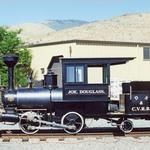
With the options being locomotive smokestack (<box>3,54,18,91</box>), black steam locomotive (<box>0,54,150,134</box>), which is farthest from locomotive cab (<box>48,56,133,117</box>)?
locomotive smokestack (<box>3,54,18,91</box>)

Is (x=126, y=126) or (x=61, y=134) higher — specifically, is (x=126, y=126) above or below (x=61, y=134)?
above

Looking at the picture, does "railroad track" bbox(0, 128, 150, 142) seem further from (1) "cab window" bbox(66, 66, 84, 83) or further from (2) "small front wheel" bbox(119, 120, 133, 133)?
(1) "cab window" bbox(66, 66, 84, 83)

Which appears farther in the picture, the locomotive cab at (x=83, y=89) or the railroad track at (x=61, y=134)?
the locomotive cab at (x=83, y=89)

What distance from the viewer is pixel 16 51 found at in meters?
49.5

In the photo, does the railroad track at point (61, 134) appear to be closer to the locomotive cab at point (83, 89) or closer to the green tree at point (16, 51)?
the locomotive cab at point (83, 89)

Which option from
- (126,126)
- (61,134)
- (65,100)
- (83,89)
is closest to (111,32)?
(126,126)

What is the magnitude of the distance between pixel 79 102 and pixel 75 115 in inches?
16.7

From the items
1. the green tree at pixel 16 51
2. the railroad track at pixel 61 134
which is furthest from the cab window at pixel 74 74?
the green tree at pixel 16 51

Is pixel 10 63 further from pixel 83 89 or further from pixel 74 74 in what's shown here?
pixel 83 89

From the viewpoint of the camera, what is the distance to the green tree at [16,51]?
4719 centimetres

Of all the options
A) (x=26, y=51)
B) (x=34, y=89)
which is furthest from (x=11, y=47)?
(x=34, y=89)

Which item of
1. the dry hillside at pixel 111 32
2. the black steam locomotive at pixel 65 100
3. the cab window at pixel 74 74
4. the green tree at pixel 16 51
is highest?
the dry hillside at pixel 111 32

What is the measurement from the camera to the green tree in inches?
1858

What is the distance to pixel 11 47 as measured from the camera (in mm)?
48531
